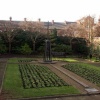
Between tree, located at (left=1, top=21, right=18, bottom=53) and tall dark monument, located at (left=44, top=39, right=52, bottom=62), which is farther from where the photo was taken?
tree, located at (left=1, top=21, right=18, bottom=53)

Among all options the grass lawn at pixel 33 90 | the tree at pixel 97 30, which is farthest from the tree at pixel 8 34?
the grass lawn at pixel 33 90

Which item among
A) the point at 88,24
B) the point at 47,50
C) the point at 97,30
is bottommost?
the point at 47,50

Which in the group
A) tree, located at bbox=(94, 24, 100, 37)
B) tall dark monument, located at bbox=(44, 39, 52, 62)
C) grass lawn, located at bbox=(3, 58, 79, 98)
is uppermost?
tree, located at bbox=(94, 24, 100, 37)

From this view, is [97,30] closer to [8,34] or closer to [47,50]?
[8,34]

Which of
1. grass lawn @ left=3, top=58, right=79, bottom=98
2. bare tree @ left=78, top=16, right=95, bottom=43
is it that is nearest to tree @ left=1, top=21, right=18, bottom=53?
bare tree @ left=78, top=16, right=95, bottom=43

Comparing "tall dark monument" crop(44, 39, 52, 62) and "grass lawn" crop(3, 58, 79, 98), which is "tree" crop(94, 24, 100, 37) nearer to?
"tall dark monument" crop(44, 39, 52, 62)

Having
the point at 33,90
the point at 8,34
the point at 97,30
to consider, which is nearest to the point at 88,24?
the point at 97,30

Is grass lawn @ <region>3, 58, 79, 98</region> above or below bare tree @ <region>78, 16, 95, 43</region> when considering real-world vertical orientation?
below

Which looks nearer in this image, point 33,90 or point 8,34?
point 33,90

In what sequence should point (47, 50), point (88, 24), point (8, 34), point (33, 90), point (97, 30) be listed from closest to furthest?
point (33, 90), point (47, 50), point (8, 34), point (88, 24), point (97, 30)

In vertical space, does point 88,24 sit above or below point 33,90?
above

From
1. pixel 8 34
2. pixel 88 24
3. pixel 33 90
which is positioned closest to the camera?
pixel 33 90

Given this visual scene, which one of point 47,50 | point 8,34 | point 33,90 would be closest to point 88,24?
point 8,34

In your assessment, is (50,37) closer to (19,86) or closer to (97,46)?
(97,46)
